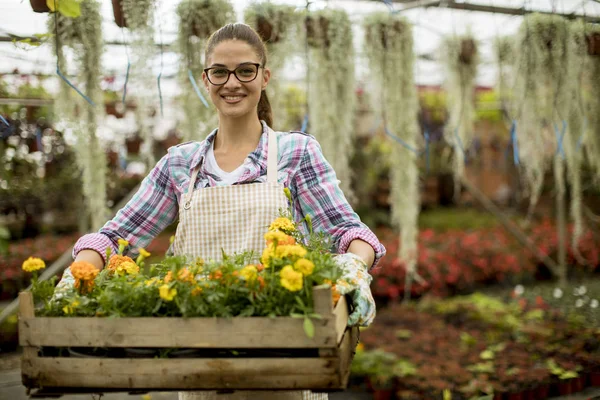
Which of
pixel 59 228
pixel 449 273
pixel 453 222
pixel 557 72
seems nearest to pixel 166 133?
pixel 59 228

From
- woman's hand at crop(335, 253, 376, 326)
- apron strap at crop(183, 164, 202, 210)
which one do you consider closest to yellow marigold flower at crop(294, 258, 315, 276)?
woman's hand at crop(335, 253, 376, 326)

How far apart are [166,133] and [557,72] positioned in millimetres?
5875

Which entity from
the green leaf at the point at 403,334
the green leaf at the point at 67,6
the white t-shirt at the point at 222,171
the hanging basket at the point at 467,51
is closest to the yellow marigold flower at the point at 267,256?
the white t-shirt at the point at 222,171

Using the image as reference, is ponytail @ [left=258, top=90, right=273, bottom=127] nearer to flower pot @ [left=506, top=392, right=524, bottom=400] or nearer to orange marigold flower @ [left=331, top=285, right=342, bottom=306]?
orange marigold flower @ [left=331, top=285, right=342, bottom=306]

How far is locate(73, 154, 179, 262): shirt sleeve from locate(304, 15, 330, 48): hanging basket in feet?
5.08

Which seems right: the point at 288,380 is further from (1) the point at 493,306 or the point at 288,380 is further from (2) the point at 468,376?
(1) the point at 493,306

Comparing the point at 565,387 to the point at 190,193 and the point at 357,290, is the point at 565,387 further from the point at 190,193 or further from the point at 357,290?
the point at 190,193

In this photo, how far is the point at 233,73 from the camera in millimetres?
1325

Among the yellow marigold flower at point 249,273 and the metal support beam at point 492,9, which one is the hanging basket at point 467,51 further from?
the yellow marigold flower at point 249,273

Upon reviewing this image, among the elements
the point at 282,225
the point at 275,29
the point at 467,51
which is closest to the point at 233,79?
the point at 282,225

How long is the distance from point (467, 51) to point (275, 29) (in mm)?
1651

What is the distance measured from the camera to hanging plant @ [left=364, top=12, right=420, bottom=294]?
10.1ft

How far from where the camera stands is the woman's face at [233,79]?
1329 mm

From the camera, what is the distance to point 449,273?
5039 mm
